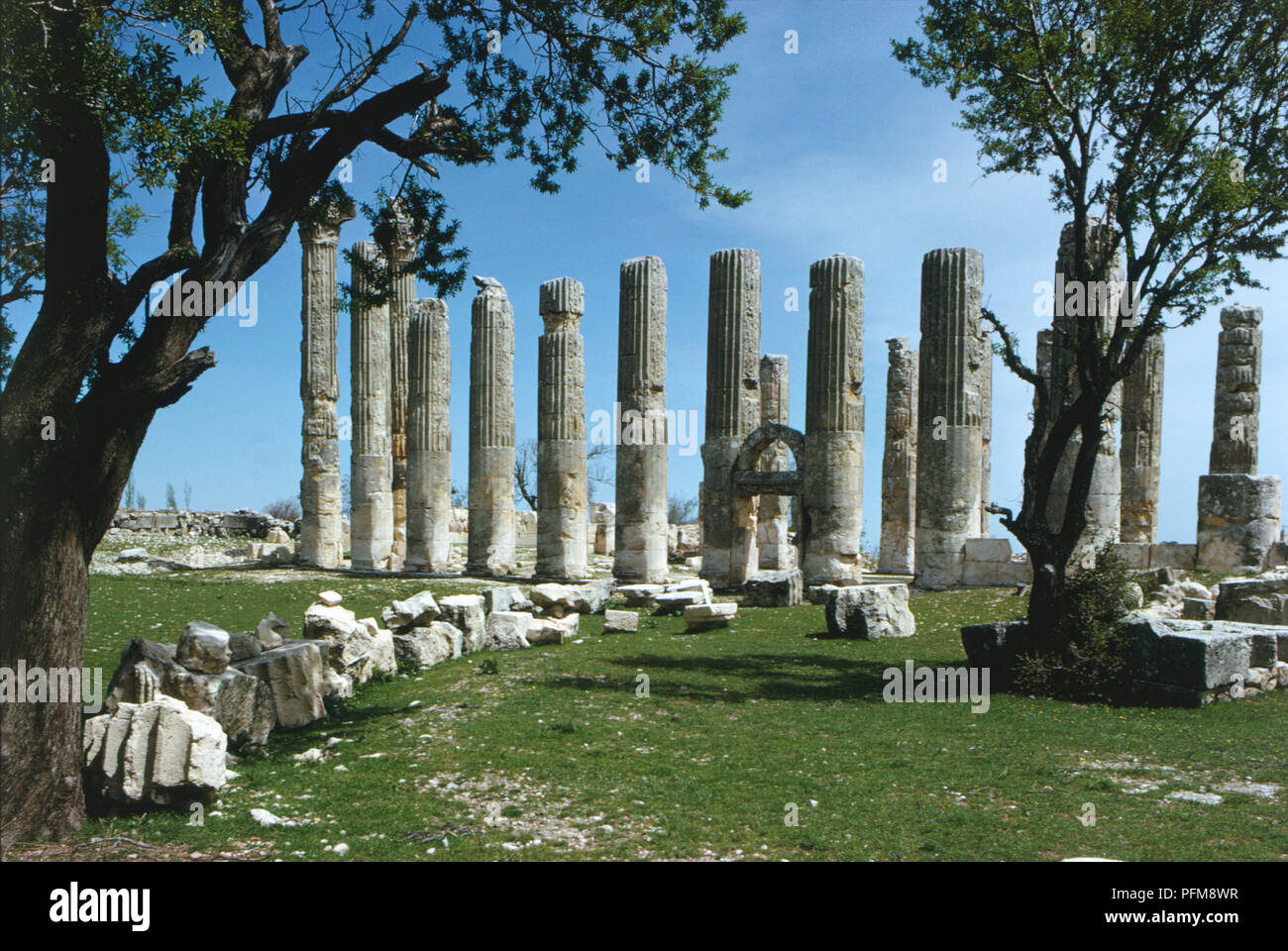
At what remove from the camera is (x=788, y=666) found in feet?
47.0

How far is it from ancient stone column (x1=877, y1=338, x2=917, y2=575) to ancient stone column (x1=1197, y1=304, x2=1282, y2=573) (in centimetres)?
976

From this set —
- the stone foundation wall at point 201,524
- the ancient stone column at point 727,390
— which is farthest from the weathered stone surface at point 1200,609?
the stone foundation wall at point 201,524

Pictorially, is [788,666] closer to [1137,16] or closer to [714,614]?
[714,614]

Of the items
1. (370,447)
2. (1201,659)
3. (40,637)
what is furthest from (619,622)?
(370,447)

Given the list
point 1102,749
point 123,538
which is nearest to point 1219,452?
point 1102,749

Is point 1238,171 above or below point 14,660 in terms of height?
above

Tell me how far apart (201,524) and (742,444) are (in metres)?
28.1

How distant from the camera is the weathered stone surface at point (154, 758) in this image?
747cm

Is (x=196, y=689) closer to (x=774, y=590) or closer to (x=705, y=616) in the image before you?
(x=705, y=616)

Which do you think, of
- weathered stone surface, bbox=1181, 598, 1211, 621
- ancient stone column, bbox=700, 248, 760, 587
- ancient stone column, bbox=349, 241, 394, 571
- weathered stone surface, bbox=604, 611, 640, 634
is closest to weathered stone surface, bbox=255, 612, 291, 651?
weathered stone surface, bbox=604, 611, 640, 634

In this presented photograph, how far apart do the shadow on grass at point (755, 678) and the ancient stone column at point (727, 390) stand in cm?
1298

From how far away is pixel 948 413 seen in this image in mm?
26219

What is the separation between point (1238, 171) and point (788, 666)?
9130 millimetres

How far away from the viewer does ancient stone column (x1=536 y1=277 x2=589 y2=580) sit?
29438 millimetres
